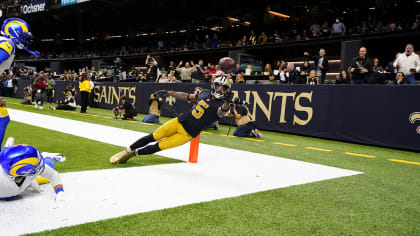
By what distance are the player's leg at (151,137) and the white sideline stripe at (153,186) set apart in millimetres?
308

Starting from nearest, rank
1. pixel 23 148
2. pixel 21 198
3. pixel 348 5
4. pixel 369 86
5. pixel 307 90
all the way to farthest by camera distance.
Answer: pixel 23 148 → pixel 21 198 → pixel 369 86 → pixel 307 90 → pixel 348 5

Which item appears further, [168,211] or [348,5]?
[348,5]

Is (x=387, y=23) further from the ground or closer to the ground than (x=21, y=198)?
further from the ground

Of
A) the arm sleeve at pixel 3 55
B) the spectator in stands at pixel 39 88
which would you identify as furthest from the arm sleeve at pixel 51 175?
the spectator in stands at pixel 39 88

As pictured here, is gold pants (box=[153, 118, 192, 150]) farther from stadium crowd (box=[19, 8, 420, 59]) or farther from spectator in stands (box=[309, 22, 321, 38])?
spectator in stands (box=[309, 22, 321, 38])

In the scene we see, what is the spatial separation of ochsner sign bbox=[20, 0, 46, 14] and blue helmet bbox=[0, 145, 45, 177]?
33245 mm

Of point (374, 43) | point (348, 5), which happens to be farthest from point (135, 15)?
point (374, 43)

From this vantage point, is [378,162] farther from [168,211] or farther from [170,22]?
[170,22]

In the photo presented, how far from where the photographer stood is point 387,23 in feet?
55.7

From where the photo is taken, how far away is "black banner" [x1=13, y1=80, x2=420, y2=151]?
889cm

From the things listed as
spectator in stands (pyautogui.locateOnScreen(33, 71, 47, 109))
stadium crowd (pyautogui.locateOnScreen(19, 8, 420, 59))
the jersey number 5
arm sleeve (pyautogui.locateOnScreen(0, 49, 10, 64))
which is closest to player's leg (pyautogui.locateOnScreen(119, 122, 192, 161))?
the jersey number 5

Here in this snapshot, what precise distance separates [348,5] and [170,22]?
17702 millimetres

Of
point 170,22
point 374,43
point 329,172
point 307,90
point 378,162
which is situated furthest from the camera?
point 170,22

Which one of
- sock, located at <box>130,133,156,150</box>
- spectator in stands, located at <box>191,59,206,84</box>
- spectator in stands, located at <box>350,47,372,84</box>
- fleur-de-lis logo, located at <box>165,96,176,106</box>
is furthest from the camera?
spectator in stands, located at <box>191,59,206,84</box>
